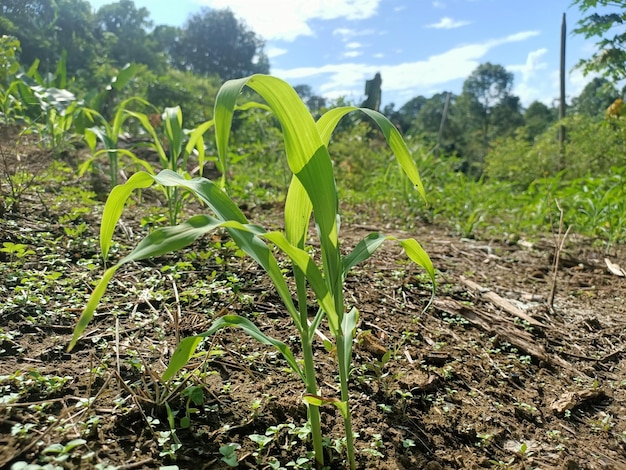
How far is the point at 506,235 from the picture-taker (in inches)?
136

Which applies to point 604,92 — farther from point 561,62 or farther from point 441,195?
point 441,195

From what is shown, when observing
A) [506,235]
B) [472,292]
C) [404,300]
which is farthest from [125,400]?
[506,235]

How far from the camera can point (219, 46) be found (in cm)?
3309

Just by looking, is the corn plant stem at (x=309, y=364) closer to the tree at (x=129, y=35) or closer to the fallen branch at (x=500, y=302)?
the fallen branch at (x=500, y=302)

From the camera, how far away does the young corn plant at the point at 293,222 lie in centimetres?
77

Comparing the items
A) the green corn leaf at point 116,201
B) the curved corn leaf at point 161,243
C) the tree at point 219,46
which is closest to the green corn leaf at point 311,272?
the curved corn leaf at point 161,243

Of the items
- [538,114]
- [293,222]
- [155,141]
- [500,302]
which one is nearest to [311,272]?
[293,222]

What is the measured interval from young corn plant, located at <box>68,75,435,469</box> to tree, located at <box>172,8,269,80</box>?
3331 centimetres

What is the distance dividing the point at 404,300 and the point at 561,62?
39.0 feet

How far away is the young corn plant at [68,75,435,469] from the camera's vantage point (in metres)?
0.77

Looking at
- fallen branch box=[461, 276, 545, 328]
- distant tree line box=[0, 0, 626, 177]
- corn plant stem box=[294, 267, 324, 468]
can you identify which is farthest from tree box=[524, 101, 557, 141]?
corn plant stem box=[294, 267, 324, 468]

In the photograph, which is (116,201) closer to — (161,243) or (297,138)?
(161,243)

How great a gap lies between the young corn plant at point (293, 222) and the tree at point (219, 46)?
3331 cm

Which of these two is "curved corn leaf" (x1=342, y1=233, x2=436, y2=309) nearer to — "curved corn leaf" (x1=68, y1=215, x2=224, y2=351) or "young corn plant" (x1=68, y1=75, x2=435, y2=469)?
"young corn plant" (x1=68, y1=75, x2=435, y2=469)
